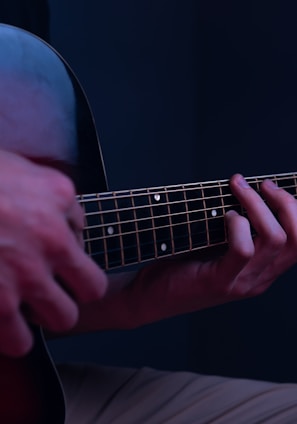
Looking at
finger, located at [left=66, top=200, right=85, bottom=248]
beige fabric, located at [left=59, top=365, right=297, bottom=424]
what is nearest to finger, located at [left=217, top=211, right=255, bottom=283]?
beige fabric, located at [left=59, top=365, right=297, bottom=424]

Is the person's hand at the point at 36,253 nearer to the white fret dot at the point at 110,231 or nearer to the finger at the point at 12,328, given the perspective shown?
the finger at the point at 12,328

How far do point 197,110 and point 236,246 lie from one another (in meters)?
0.97

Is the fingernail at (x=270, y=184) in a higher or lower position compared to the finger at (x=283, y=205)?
higher

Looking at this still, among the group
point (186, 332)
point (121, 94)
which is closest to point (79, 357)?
point (186, 332)

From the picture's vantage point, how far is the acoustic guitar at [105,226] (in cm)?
61

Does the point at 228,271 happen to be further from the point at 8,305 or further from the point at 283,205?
the point at 8,305

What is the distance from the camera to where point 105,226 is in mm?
624

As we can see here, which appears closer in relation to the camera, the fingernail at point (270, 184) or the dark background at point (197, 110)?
the fingernail at point (270, 184)

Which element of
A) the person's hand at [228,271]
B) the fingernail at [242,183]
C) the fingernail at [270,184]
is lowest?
the person's hand at [228,271]

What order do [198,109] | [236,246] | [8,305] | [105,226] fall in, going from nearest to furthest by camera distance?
[8,305]
[105,226]
[236,246]
[198,109]

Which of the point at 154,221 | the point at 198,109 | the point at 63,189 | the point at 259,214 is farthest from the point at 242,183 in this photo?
the point at 198,109

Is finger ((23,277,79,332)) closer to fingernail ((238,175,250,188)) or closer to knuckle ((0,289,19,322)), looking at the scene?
knuckle ((0,289,19,322))

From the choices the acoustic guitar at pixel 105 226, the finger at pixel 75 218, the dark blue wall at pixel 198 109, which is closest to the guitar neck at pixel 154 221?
the acoustic guitar at pixel 105 226

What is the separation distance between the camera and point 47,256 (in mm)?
446
